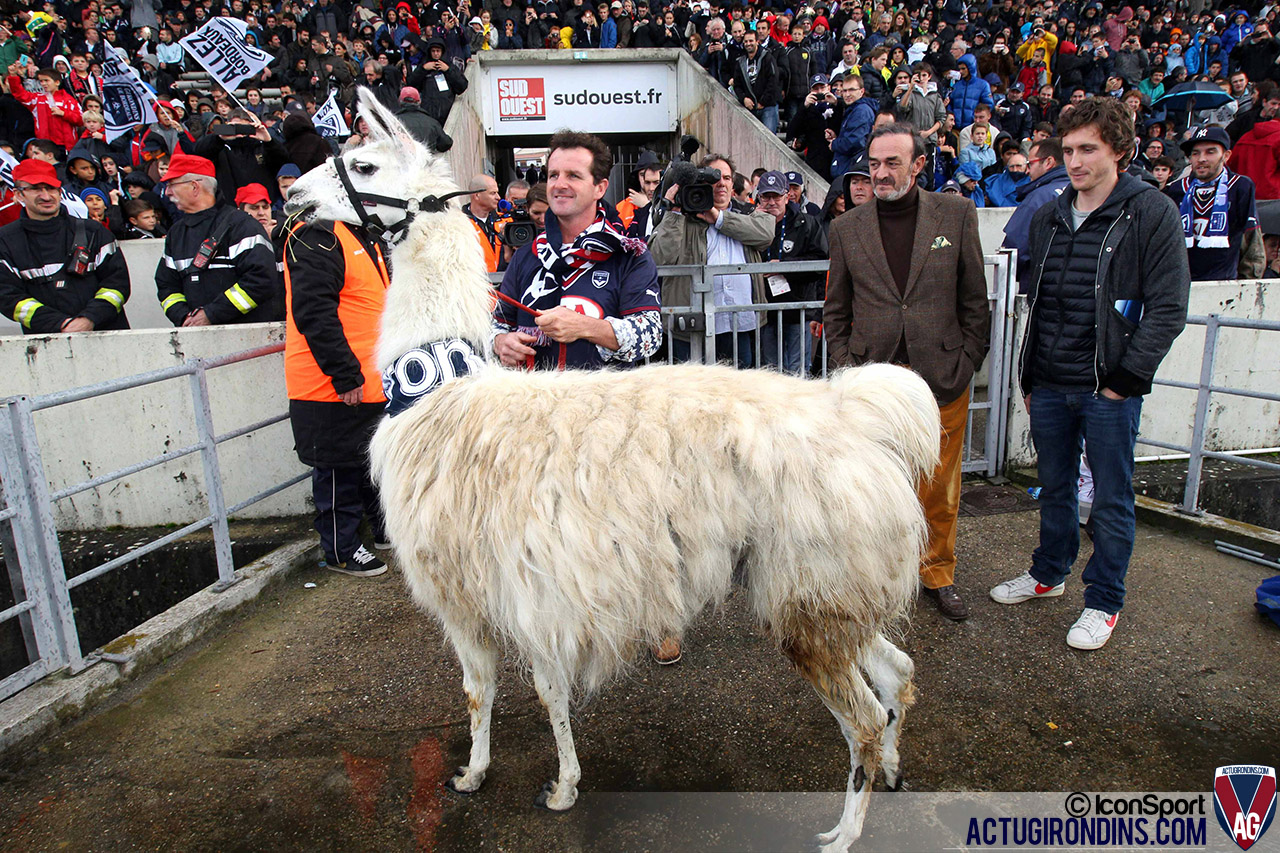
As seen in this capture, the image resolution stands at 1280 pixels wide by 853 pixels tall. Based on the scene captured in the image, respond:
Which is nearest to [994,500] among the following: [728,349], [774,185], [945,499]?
[945,499]

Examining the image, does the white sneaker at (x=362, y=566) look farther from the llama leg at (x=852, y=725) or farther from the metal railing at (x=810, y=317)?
the llama leg at (x=852, y=725)

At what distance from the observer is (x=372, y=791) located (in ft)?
9.19

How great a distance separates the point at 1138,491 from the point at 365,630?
5120 millimetres

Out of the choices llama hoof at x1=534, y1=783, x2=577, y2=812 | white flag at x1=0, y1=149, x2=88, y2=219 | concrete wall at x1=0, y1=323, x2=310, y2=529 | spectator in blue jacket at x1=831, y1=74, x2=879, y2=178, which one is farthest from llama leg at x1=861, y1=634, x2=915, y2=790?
spectator in blue jacket at x1=831, y1=74, x2=879, y2=178

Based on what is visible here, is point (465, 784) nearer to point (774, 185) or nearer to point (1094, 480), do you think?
point (1094, 480)

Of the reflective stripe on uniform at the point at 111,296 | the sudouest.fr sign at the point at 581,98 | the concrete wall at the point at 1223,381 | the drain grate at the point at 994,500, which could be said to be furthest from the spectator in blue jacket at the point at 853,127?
the reflective stripe on uniform at the point at 111,296

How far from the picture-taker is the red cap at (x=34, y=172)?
5375 mm

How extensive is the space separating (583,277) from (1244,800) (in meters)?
2.98

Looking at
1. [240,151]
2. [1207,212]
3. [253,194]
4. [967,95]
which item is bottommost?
[1207,212]

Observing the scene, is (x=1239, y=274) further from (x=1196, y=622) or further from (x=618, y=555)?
(x=618, y=555)

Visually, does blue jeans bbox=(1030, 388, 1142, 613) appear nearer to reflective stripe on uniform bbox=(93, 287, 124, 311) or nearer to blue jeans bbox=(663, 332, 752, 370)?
blue jeans bbox=(663, 332, 752, 370)

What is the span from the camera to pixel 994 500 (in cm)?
529

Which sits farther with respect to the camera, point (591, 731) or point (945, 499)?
point (945, 499)

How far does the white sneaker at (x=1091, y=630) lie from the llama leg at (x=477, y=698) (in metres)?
2.61
